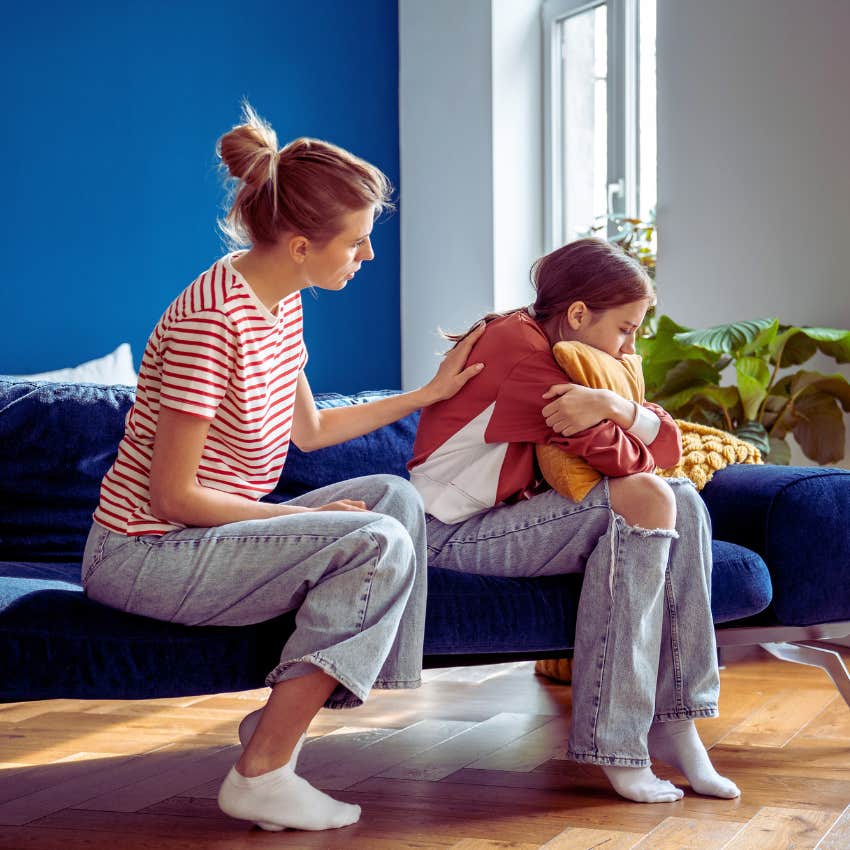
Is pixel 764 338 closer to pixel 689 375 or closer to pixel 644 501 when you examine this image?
pixel 689 375

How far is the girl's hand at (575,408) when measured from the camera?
6.01 feet

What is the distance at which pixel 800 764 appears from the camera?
6.64ft

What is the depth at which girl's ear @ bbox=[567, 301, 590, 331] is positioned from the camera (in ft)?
6.40

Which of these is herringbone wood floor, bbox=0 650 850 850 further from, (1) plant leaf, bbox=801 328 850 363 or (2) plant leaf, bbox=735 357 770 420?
(1) plant leaf, bbox=801 328 850 363

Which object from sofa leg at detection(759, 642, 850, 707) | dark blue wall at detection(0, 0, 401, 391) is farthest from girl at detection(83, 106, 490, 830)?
dark blue wall at detection(0, 0, 401, 391)

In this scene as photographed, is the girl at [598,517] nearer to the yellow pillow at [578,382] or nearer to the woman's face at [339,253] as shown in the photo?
the yellow pillow at [578,382]

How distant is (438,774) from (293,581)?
57 centimetres

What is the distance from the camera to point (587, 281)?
1.94 meters

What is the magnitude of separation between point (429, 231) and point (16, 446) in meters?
2.55

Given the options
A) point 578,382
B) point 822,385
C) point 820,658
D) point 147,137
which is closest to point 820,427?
point 822,385

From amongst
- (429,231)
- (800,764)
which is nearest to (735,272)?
(429,231)

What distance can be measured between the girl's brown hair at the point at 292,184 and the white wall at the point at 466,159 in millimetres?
2590

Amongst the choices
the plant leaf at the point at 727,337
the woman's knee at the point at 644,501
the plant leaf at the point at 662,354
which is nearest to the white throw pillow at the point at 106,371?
the plant leaf at the point at 662,354

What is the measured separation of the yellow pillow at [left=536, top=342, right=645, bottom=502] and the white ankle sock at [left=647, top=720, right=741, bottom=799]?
0.38 metres
